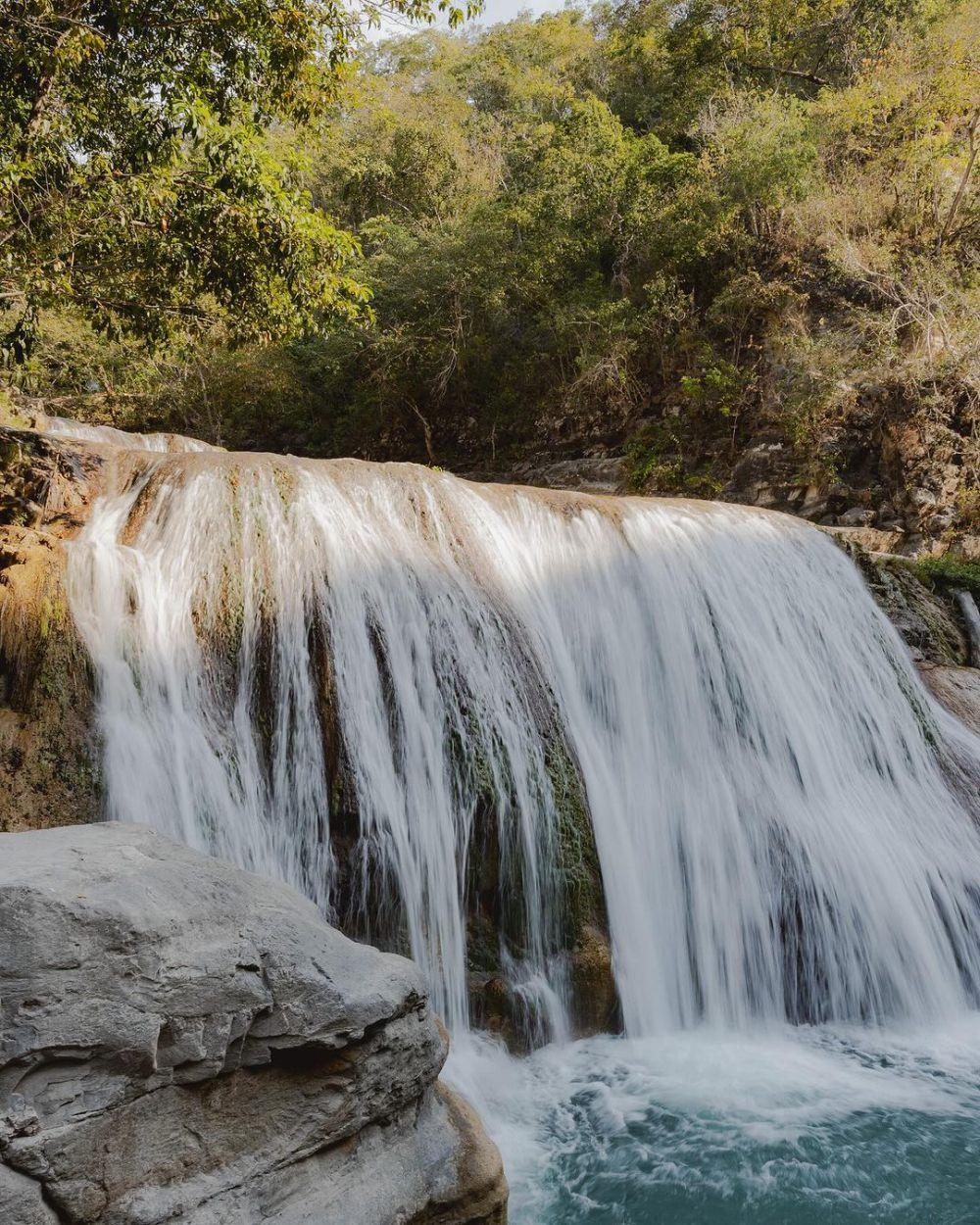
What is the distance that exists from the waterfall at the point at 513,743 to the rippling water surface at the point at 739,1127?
0.28 meters

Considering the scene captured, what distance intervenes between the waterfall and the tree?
7.13 feet

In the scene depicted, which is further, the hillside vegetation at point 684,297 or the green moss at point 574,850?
the hillside vegetation at point 684,297

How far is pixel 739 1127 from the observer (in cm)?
361

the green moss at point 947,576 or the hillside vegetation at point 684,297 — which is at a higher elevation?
the hillside vegetation at point 684,297

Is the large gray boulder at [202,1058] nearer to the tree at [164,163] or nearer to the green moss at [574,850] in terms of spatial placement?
the green moss at [574,850]

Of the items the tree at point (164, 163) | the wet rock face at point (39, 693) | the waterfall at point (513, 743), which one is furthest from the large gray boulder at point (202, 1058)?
the tree at point (164, 163)

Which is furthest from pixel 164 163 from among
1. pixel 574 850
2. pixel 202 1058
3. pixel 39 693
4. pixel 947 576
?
pixel 947 576

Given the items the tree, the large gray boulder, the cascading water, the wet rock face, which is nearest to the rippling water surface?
the cascading water

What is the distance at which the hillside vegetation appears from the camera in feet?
42.4

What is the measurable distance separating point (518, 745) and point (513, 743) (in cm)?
4

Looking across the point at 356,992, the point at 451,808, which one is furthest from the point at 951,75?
the point at 356,992

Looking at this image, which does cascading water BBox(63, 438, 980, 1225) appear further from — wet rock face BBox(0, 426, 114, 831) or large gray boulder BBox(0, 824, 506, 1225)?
large gray boulder BBox(0, 824, 506, 1225)

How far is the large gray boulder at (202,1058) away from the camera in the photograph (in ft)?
5.95

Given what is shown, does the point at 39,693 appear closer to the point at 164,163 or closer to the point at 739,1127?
the point at 739,1127
